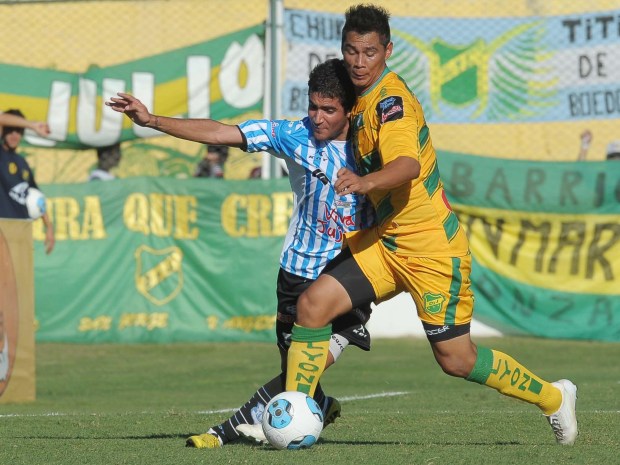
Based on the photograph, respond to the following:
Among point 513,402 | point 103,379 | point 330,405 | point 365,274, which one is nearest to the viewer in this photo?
point 365,274

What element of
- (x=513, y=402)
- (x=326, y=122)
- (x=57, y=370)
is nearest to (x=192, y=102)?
(x=57, y=370)

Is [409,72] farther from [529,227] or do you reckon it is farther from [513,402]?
[513,402]

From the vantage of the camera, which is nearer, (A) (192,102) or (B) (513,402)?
(B) (513,402)

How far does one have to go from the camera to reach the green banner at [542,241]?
15016 mm

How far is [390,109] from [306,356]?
1344mm

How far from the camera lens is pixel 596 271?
15016mm

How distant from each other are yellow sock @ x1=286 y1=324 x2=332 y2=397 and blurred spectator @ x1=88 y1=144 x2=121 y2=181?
959 cm

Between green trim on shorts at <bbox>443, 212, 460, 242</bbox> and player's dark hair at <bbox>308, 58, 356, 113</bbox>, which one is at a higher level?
player's dark hair at <bbox>308, 58, 356, 113</bbox>

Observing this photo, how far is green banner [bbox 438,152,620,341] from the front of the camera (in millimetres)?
15016

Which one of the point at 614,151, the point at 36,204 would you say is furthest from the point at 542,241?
the point at 36,204

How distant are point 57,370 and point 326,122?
7.37m

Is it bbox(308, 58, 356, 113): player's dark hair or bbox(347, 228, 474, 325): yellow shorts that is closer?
bbox(347, 228, 474, 325): yellow shorts

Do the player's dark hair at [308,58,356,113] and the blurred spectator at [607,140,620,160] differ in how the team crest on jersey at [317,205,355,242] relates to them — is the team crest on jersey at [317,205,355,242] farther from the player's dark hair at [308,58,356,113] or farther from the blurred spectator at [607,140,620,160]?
the blurred spectator at [607,140,620,160]

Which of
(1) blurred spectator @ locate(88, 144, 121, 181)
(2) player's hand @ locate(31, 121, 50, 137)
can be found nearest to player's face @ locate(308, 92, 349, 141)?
(2) player's hand @ locate(31, 121, 50, 137)
